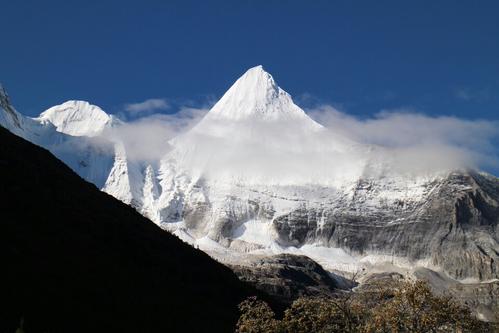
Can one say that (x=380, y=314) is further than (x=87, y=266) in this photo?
No

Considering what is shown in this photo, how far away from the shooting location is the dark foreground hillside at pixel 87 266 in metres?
95.4

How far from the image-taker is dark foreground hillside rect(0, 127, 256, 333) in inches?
3755

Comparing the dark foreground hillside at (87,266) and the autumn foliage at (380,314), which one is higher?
the dark foreground hillside at (87,266)

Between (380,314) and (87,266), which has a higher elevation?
(87,266)

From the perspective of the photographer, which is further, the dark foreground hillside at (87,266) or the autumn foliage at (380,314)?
the dark foreground hillside at (87,266)

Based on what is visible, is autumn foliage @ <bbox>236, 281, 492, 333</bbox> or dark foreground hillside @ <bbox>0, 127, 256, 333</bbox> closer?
autumn foliage @ <bbox>236, 281, 492, 333</bbox>

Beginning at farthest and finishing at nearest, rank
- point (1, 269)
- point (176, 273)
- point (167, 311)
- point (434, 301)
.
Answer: point (176, 273), point (167, 311), point (1, 269), point (434, 301)

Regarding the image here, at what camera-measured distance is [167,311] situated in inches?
4545

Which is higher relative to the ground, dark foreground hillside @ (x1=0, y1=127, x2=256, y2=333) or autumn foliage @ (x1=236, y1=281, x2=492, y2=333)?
dark foreground hillside @ (x1=0, y1=127, x2=256, y2=333)

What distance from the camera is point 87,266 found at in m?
113

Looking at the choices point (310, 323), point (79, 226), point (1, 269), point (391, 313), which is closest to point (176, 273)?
point (79, 226)

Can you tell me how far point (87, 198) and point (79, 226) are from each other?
1863 cm

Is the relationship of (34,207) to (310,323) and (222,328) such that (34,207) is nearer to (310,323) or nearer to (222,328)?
(222,328)

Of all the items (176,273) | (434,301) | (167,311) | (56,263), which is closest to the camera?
(434,301)
